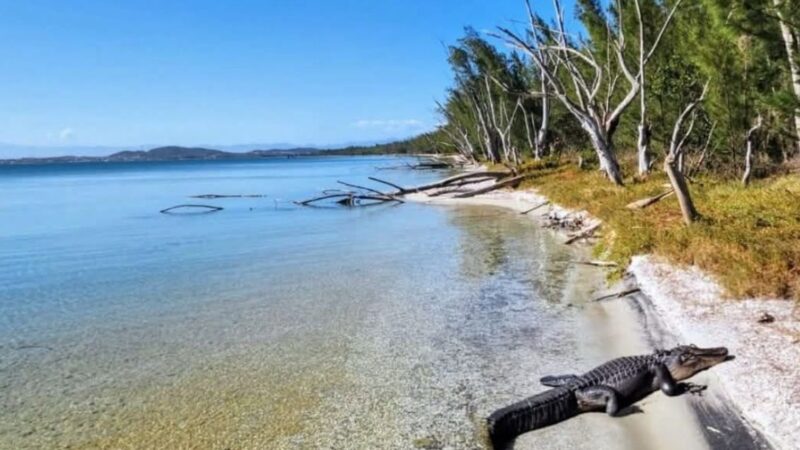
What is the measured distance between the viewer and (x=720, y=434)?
5.28 m

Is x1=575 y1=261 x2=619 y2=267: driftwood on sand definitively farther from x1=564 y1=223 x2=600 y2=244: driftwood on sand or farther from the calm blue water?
the calm blue water

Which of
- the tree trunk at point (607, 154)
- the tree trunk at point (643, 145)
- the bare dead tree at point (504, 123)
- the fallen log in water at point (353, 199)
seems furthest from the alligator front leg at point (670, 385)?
the bare dead tree at point (504, 123)

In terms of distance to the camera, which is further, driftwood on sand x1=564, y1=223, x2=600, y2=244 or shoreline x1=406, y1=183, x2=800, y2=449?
driftwood on sand x1=564, y1=223, x2=600, y2=244

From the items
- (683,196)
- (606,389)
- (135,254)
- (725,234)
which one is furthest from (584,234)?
(135,254)

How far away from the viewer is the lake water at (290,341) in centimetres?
619

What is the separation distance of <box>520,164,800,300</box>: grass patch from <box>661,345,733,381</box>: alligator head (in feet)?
5.93

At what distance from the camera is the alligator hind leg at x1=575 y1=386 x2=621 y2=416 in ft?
19.6

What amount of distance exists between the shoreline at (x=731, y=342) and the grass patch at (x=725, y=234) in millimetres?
261

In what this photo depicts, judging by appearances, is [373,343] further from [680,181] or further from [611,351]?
[680,181]

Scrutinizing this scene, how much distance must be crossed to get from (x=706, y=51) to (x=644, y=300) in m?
10.6

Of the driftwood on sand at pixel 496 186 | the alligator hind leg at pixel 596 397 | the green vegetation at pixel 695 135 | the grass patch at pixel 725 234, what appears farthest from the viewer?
the driftwood on sand at pixel 496 186

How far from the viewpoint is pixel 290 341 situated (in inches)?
349

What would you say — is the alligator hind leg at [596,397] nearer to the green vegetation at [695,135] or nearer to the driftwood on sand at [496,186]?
the green vegetation at [695,135]

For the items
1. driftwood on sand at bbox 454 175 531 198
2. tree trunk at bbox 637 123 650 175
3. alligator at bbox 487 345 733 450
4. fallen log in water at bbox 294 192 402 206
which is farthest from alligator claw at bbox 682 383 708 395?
fallen log in water at bbox 294 192 402 206
